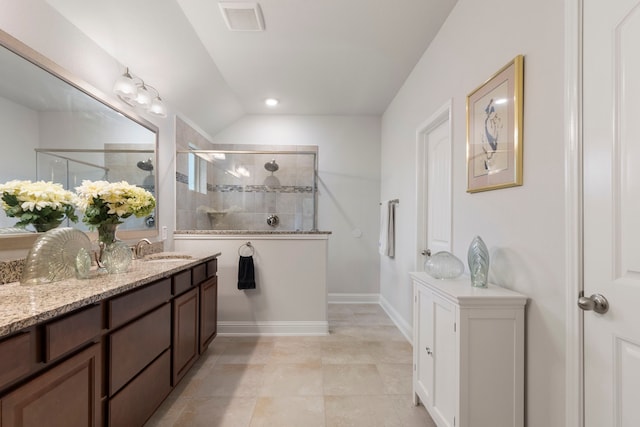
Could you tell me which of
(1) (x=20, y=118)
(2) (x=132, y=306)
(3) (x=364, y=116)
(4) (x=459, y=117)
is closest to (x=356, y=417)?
(2) (x=132, y=306)

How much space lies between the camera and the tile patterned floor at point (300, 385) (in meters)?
1.83

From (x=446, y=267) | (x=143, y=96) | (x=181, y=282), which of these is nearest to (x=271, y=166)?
(x=143, y=96)

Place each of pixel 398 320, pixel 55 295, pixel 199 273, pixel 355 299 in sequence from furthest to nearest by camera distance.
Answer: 1. pixel 355 299
2. pixel 398 320
3. pixel 199 273
4. pixel 55 295

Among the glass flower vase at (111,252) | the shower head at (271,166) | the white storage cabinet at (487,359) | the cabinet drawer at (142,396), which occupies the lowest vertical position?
Answer: the cabinet drawer at (142,396)

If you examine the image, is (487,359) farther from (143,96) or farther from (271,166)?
(271,166)

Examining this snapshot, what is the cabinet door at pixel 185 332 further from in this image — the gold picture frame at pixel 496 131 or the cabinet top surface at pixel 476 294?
the gold picture frame at pixel 496 131

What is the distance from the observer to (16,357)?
2.86 feet

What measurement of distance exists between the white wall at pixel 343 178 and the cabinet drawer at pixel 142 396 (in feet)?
9.35

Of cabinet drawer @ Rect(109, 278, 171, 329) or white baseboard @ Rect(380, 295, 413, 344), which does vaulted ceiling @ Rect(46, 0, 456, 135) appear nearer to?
cabinet drawer @ Rect(109, 278, 171, 329)

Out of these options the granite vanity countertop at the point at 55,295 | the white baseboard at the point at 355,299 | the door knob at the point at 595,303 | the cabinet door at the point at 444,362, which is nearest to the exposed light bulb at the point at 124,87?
the granite vanity countertop at the point at 55,295

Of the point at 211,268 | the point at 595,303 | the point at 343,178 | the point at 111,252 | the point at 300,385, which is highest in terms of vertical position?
the point at 343,178

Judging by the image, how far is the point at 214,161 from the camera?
3.66 meters

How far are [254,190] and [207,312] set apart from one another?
1.69 m

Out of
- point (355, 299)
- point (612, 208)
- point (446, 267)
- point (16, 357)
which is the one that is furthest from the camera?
point (355, 299)
